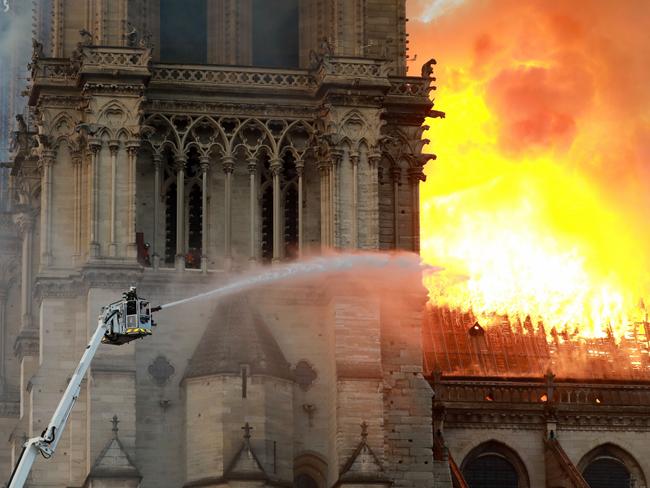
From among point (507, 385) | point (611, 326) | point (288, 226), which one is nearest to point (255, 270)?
point (288, 226)

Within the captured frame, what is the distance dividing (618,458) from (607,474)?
2.41 feet

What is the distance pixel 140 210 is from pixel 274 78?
6.41m

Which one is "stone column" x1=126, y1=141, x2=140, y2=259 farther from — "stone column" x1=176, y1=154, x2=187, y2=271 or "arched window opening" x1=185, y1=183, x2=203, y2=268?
"arched window opening" x1=185, y1=183, x2=203, y2=268

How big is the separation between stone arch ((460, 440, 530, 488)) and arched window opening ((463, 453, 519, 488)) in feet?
0.12

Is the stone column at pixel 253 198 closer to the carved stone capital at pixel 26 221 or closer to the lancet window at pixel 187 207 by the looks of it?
the lancet window at pixel 187 207

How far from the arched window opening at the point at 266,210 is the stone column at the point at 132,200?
4.81m

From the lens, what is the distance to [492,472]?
291 ft

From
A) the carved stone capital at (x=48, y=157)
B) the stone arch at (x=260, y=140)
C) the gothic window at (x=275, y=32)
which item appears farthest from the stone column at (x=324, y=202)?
the carved stone capital at (x=48, y=157)

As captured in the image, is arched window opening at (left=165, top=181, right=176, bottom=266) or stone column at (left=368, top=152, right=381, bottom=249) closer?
stone column at (left=368, top=152, right=381, bottom=249)

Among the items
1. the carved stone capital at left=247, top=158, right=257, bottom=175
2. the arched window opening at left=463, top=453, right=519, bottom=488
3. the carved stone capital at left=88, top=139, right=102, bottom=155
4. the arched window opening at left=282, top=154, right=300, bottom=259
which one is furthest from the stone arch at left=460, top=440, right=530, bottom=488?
the carved stone capital at left=88, top=139, right=102, bottom=155

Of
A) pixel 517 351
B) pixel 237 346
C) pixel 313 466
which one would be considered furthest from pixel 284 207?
pixel 517 351

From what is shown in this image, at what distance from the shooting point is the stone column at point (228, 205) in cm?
7881

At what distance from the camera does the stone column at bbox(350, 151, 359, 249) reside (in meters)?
78.4

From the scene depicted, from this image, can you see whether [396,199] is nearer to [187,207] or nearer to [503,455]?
[187,207]
